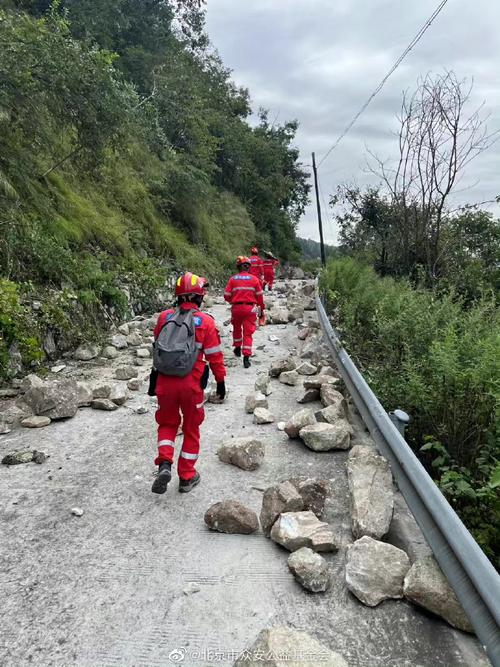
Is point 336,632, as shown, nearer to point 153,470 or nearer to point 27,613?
point 27,613

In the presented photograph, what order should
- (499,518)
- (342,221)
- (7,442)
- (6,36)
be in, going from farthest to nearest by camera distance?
(342,221) < (6,36) < (7,442) < (499,518)

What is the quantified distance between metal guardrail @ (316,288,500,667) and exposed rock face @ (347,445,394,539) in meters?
0.11

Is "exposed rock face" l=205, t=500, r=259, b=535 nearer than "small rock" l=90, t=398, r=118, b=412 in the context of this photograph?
Yes

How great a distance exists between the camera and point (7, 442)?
456cm

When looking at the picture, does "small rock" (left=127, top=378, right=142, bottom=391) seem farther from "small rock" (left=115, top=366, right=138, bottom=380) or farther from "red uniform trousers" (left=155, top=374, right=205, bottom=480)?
"red uniform trousers" (left=155, top=374, right=205, bottom=480)

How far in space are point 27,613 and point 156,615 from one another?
67 cm

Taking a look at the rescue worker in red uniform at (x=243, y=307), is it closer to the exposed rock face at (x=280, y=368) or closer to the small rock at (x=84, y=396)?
the exposed rock face at (x=280, y=368)

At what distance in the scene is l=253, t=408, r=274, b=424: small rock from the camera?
16.9ft

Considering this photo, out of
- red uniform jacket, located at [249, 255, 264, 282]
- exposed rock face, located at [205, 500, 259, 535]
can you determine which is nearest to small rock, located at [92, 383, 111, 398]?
exposed rock face, located at [205, 500, 259, 535]

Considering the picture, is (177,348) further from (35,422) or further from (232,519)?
(35,422)

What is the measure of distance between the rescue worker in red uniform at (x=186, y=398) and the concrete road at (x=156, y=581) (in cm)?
20

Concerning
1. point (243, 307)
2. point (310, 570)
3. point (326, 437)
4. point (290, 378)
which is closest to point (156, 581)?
point (310, 570)

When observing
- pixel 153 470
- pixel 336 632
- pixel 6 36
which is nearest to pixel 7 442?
pixel 153 470

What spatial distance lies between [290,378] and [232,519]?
141 inches
